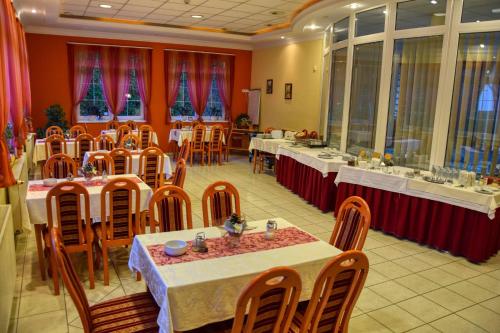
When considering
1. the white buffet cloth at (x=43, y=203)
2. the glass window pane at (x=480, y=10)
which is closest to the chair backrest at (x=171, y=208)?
the white buffet cloth at (x=43, y=203)

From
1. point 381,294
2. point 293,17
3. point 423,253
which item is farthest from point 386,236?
point 293,17

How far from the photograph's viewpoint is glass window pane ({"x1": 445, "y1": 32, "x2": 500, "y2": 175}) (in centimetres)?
483

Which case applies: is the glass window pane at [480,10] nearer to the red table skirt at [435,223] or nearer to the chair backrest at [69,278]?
the red table skirt at [435,223]

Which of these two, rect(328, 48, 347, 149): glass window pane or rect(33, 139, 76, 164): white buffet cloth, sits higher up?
rect(328, 48, 347, 149): glass window pane

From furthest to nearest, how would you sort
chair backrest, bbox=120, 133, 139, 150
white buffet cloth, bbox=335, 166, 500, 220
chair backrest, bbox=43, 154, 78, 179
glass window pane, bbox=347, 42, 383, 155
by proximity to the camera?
chair backrest, bbox=120, 133, 139, 150
glass window pane, bbox=347, 42, 383, 155
chair backrest, bbox=43, 154, 78, 179
white buffet cloth, bbox=335, 166, 500, 220

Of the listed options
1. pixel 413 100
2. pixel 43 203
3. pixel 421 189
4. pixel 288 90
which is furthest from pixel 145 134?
pixel 421 189

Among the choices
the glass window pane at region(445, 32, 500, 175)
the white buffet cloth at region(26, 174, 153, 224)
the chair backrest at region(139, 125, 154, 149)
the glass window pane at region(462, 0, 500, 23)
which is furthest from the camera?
the chair backrest at region(139, 125, 154, 149)

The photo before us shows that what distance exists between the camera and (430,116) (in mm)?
5492

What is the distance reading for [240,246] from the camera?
265 cm

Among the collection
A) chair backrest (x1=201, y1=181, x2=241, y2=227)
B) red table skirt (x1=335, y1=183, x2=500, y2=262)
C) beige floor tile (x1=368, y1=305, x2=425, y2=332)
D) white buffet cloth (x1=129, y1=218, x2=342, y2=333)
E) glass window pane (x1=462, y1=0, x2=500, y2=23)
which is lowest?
beige floor tile (x1=368, y1=305, x2=425, y2=332)

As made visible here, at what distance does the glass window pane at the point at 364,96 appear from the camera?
6258mm

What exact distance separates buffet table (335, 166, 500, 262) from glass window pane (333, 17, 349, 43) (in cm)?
279

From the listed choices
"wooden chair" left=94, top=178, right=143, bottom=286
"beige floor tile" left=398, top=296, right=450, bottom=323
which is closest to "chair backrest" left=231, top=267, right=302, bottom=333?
"beige floor tile" left=398, top=296, right=450, bottom=323

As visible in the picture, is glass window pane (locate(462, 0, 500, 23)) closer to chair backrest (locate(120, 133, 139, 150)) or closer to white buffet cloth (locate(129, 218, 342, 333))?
white buffet cloth (locate(129, 218, 342, 333))
